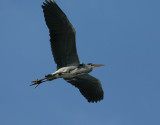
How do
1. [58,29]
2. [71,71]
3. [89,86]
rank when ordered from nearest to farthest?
[58,29] < [71,71] < [89,86]

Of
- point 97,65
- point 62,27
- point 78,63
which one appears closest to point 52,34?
point 62,27

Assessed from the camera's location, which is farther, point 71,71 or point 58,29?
point 71,71

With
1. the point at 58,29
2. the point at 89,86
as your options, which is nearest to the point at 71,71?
the point at 89,86

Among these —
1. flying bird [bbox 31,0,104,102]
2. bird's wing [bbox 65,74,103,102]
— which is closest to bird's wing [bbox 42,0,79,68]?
flying bird [bbox 31,0,104,102]

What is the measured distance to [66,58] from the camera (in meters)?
15.3

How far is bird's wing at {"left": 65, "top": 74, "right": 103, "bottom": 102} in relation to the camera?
52.7 ft

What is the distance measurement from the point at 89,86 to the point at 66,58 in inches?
70.8

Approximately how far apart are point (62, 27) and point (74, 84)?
2.67 meters

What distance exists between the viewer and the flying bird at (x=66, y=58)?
1448cm

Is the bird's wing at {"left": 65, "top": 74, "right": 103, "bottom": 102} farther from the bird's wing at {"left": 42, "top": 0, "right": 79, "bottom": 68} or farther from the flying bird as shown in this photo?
the bird's wing at {"left": 42, "top": 0, "right": 79, "bottom": 68}

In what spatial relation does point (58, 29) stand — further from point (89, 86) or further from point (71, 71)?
point (89, 86)

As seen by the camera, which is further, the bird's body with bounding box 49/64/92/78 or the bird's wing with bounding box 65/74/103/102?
the bird's wing with bounding box 65/74/103/102

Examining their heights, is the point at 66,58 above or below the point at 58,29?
below

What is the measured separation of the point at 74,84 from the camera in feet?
52.7
